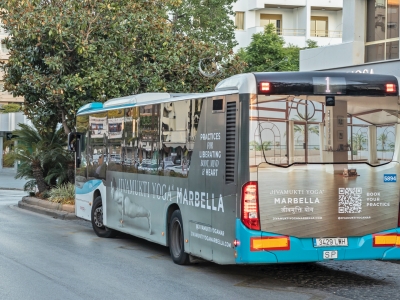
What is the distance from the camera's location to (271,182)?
10.0 meters

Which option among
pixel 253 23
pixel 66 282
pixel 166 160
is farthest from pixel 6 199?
pixel 253 23

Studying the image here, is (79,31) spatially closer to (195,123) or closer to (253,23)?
(195,123)

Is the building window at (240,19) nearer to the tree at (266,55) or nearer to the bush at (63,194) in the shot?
the tree at (266,55)

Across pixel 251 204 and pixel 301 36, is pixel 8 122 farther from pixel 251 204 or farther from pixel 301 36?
pixel 251 204

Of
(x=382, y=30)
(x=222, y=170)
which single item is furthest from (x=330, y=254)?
(x=382, y=30)

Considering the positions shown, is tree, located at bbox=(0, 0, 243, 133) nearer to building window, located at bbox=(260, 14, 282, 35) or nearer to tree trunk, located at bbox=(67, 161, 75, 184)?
tree trunk, located at bbox=(67, 161, 75, 184)

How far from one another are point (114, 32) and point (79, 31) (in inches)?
44.9

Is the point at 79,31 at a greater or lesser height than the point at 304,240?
greater

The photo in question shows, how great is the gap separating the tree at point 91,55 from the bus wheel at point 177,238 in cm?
961

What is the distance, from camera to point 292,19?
190ft

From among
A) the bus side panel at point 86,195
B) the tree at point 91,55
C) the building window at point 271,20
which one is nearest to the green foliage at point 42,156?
the tree at point 91,55

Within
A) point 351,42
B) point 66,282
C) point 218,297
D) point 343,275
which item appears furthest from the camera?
point 351,42

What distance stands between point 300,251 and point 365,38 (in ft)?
36.7

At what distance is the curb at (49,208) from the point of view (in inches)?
837
